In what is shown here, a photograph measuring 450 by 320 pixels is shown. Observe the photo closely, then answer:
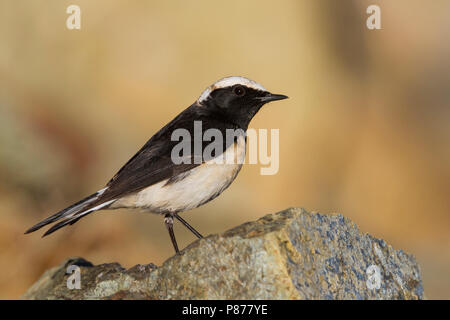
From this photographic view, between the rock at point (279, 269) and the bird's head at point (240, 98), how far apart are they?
5.41ft

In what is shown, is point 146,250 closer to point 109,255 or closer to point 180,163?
point 109,255

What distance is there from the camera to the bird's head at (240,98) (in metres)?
6.59

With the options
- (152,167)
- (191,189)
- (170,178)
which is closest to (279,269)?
(191,189)

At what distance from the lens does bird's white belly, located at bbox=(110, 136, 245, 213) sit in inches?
233

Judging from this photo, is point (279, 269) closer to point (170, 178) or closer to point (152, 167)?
point (170, 178)

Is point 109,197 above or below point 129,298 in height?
above

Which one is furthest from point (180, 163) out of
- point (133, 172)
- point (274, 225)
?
point (274, 225)

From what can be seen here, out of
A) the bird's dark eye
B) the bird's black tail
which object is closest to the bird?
the bird's black tail

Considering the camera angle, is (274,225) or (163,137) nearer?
(274,225)

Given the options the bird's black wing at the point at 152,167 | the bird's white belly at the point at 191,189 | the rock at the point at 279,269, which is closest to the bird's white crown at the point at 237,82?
the bird's black wing at the point at 152,167

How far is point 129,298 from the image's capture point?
5281mm

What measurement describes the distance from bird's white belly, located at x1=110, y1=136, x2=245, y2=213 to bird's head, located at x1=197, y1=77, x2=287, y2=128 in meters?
0.55
